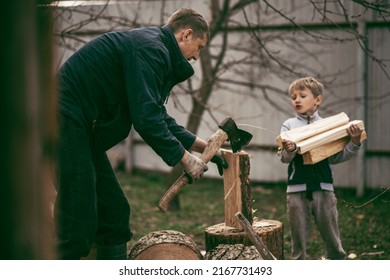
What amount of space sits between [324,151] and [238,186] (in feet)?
2.36

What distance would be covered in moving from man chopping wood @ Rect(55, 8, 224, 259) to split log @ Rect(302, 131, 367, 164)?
96 centimetres

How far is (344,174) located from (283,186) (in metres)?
0.93

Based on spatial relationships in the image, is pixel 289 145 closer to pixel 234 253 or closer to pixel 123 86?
pixel 234 253

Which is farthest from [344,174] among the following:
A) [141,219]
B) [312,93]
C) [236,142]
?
[236,142]

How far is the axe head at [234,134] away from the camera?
167 inches

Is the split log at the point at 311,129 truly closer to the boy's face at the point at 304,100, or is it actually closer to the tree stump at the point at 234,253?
the boy's face at the point at 304,100

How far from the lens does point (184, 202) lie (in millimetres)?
8305

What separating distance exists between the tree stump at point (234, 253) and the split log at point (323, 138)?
2.83 ft

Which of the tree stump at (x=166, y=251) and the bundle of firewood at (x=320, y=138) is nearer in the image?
the tree stump at (x=166, y=251)

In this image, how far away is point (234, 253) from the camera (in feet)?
13.4

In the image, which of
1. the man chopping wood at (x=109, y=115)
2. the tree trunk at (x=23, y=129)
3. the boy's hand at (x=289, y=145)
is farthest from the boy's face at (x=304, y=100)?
the tree trunk at (x=23, y=129)

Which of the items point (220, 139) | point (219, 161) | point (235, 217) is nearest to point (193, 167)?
point (220, 139)

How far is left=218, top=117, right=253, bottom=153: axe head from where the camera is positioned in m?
4.25

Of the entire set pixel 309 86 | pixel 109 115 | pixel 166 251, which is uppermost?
pixel 309 86
